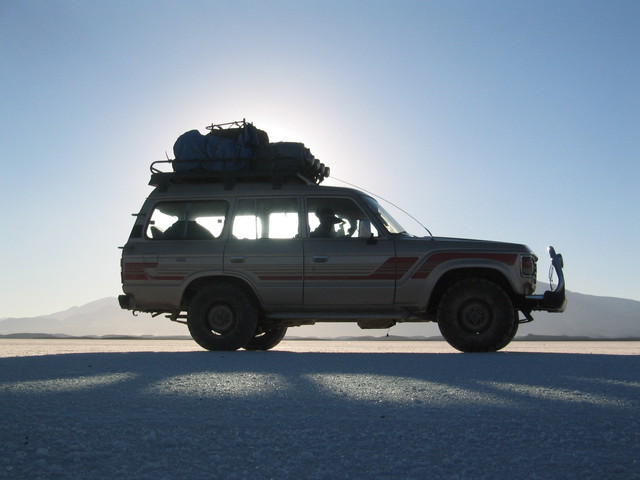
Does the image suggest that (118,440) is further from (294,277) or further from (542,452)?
(294,277)

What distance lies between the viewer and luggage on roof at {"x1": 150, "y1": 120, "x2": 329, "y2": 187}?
384 inches

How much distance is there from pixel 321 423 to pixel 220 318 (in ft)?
19.2

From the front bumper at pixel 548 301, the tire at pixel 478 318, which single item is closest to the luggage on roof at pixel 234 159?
the tire at pixel 478 318

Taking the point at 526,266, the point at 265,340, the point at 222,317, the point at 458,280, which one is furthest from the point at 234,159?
the point at 526,266

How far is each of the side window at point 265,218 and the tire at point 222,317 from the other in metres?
0.78

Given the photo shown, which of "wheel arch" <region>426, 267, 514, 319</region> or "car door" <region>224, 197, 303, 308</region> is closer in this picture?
Answer: "wheel arch" <region>426, 267, 514, 319</region>

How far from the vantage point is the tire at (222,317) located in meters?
9.34

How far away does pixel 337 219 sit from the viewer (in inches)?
373

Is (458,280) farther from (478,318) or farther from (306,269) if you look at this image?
(306,269)

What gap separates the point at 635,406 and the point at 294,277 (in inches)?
217

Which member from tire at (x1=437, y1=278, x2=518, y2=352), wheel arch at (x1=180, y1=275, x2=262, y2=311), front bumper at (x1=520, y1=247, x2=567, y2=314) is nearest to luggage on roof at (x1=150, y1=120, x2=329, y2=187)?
wheel arch at (x1=180, y1=275, x2=262, y2=311)

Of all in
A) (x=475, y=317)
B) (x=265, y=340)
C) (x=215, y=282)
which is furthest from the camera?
(x=265, y=340)

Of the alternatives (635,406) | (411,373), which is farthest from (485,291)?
(635,406)

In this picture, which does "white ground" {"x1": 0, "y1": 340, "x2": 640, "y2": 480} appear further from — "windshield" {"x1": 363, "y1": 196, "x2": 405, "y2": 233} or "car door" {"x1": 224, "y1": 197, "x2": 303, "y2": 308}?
"windshield" {"x1": 363, "y1": 196, "x2": 405, "y2": 233}
